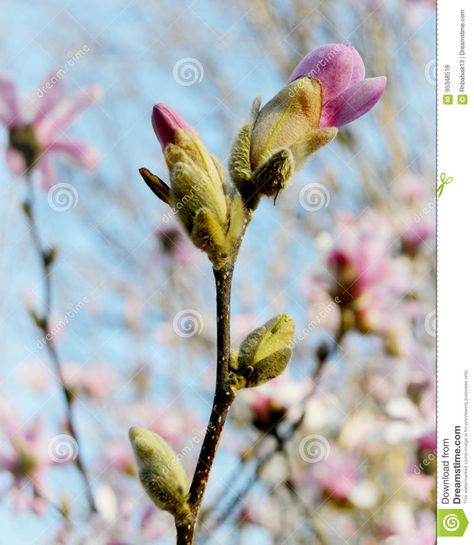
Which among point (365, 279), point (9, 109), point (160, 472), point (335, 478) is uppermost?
point (9, 109)

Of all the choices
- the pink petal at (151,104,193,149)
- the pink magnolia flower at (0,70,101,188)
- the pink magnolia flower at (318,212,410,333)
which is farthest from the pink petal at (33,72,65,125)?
the pink petal at (151,104,193,149)

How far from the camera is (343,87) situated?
1.43 ft

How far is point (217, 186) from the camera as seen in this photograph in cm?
41

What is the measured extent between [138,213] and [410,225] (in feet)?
1.96

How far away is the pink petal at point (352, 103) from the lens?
43 cm

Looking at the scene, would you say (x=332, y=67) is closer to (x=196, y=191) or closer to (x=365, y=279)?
(x=196, y=191)

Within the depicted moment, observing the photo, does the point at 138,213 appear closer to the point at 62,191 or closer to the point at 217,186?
the point at 62,191

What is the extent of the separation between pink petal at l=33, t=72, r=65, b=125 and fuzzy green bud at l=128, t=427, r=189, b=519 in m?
0.57

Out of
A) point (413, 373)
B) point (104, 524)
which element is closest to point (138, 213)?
point (413, 373)

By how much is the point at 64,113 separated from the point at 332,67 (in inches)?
22.1

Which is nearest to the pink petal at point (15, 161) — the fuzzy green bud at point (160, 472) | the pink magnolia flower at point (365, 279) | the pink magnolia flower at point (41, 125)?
the pink magnolia flower at point (41, 125)
